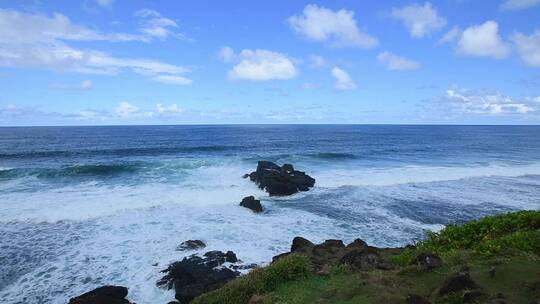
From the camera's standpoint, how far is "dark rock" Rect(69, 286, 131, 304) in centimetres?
1277

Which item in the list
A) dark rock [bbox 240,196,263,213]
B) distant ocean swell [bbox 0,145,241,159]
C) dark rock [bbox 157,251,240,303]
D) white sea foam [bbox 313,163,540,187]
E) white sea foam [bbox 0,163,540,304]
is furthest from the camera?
distant ocean swell [bbox 0,145,241,159]

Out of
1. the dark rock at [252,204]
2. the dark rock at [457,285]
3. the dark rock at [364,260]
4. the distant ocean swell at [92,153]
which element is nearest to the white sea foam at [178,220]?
the dark rock at [252,204]

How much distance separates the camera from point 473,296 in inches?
290

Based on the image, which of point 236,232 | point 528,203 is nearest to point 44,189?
point 236,232

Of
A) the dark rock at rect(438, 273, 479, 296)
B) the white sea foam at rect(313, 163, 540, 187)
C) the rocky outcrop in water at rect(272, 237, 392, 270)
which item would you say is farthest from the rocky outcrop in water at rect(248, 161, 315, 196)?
the dark rock at rect(438, 273, 479, 296)

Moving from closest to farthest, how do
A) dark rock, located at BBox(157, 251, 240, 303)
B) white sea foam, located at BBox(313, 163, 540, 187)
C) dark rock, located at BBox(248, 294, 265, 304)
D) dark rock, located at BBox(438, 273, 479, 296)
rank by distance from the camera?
dark rock, located at BBox(438, 273, 479, 296)
dark rock, located at BBox(248, 294, 265, 304)
dark rock, located at BBox(157, 251, 240, 303)
white sea foam, located at BBox(313, 163, 540, 187)

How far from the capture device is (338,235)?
21.1 metres

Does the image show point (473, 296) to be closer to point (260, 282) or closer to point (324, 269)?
point (324, 269)

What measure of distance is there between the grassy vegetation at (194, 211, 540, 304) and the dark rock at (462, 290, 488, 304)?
120mm

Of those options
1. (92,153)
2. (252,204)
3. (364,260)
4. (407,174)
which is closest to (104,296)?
(364,260)

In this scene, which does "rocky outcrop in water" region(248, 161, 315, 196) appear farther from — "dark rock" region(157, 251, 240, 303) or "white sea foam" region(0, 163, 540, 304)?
"dark rock" region(157, 251, 240, 303)

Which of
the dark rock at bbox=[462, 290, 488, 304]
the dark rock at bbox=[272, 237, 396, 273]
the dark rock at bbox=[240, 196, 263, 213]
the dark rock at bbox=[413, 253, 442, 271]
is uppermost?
the dark rock at bbox=[462, 290, 488, 304]

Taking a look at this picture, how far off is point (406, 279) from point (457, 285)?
1420 mm

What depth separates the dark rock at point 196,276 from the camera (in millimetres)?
13734
